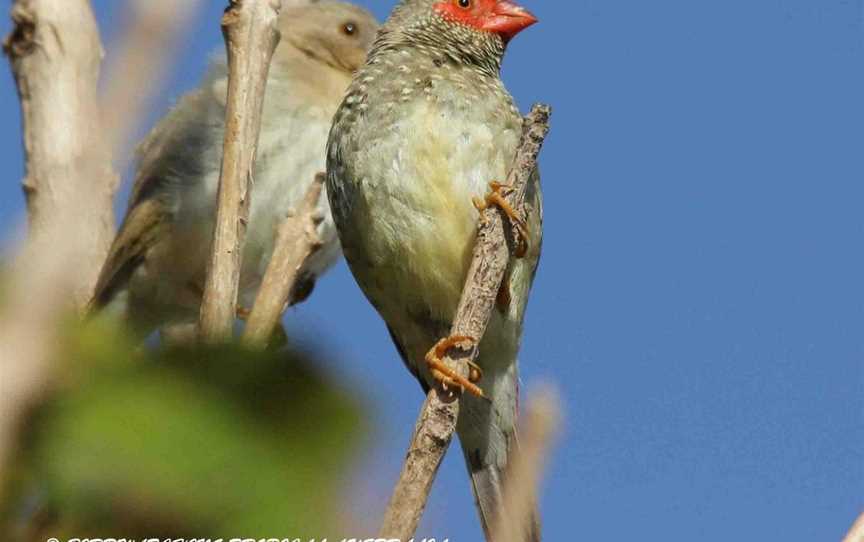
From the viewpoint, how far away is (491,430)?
3.96 metres

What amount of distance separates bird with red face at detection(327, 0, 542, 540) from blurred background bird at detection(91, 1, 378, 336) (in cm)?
143

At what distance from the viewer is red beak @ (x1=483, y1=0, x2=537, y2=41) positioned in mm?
4207

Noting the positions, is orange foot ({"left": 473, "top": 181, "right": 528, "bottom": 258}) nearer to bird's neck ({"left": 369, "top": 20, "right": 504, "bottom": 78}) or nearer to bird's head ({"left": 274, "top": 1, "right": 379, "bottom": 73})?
bird's neck ({"left": 369, "top": 20, "right": 504, "bottom": 78})

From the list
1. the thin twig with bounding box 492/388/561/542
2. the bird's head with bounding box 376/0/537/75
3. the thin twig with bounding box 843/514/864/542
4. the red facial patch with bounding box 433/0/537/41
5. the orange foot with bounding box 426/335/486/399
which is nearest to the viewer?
the thin twig with bounding box 843/514/864/542

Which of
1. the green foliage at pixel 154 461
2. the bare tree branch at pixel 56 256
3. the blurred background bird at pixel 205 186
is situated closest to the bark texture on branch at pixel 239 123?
the bare tree branch at pixel 56 256

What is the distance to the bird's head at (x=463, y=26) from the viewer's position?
406 cm

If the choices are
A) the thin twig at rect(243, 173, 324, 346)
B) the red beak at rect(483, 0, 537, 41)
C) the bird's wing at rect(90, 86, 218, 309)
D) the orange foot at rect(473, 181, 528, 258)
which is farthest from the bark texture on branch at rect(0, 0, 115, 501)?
the red beak at rect(483, 0, 537, 41)

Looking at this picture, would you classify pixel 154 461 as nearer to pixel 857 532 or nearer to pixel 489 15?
pixel 857 532

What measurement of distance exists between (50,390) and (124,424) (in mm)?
42

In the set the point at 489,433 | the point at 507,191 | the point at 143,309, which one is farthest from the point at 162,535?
the point at 143,309

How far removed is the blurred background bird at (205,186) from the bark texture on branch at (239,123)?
2562 mm

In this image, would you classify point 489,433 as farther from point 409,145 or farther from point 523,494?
point 523,494

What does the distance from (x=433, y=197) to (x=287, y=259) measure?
46cm

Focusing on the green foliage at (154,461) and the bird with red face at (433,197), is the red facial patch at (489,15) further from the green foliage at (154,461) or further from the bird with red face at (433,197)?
the green foliage at (154,461)
